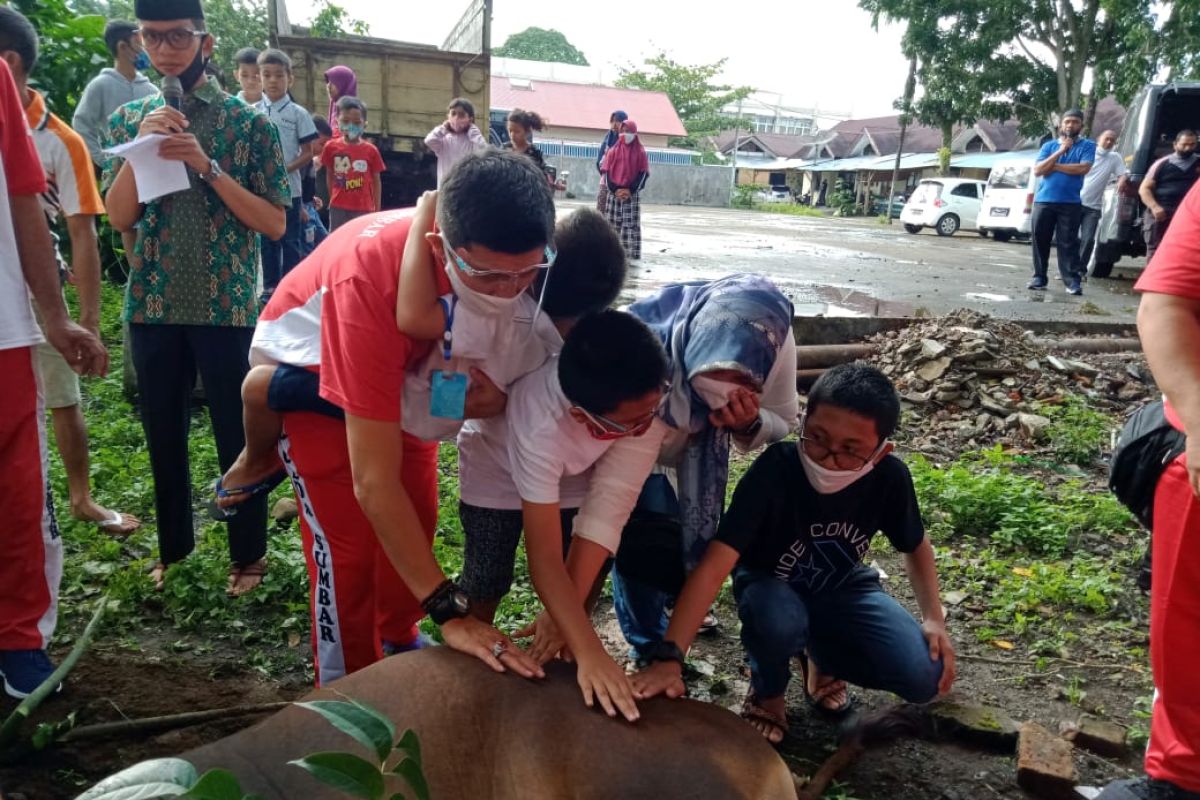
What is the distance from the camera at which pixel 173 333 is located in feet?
10.6

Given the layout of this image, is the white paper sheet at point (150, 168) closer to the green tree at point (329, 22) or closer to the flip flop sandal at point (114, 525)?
the flip flop sandal at point (114, 525)

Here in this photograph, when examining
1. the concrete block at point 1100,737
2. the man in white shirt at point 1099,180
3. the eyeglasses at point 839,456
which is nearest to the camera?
the eyeglasses at point 839,456

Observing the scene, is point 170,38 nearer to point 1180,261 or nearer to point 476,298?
point 476,298

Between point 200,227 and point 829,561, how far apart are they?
2.41 meters

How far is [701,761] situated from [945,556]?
2482mm

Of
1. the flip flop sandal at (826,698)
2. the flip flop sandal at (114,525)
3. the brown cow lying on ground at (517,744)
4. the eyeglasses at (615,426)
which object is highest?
the eyeglasses at (615,426)

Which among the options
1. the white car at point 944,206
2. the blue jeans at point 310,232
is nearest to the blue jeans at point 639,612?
the blue jeans at point 310,232

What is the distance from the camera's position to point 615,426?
2.20 m

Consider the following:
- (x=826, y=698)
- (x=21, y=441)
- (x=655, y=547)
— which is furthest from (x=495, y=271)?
(x=826, y=698)

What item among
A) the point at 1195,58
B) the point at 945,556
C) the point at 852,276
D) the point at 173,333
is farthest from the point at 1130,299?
the point at 1195,58

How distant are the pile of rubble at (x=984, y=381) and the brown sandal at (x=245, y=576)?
3.75 m

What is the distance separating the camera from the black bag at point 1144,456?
2.02 metres

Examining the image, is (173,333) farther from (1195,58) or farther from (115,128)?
(1195,58)

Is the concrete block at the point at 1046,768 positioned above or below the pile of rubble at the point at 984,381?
below
